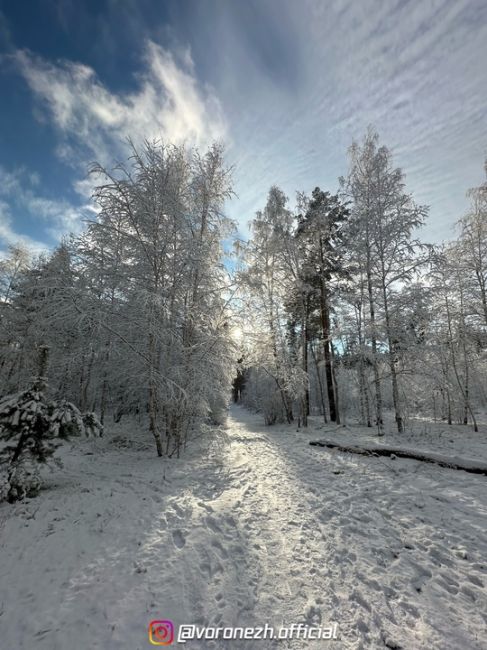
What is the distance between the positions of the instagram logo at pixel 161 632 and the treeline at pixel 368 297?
7.51m

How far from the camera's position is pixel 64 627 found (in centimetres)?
253

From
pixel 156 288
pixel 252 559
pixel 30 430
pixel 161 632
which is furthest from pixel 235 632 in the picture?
pixel 156 288

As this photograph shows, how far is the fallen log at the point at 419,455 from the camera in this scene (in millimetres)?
5918

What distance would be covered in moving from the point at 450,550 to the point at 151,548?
13.0ft

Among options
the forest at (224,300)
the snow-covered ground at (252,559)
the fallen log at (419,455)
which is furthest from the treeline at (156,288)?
the fallen log at (419,455)

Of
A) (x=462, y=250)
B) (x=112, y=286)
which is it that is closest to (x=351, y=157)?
(x=462, y=250)

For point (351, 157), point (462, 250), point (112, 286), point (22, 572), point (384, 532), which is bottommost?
point (22, 572)

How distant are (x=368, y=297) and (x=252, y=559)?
10.8 m

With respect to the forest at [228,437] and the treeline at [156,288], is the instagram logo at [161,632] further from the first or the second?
the treeline at [156,288]

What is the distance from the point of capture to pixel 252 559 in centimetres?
354

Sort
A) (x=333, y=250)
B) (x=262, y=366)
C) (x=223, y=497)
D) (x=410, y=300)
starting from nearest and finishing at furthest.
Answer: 1. (x=223, y=497)
2. (x=410, y=300)
3. (x=262, y=366)
4. (x=333, y=250)

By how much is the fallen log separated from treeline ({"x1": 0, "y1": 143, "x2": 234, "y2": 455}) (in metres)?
4.37

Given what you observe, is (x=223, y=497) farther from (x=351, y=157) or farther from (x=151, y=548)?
(x=351, y=157)

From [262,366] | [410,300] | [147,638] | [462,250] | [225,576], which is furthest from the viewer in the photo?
[262,366]
